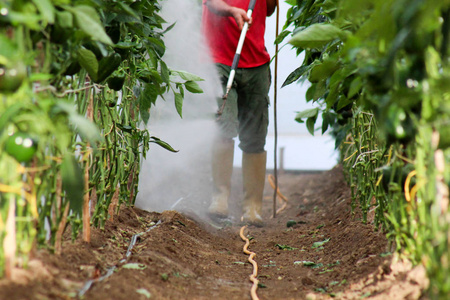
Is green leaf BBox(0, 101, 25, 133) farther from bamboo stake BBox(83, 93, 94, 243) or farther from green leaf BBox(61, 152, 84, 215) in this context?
bamboo stake BBox(83, 93, 94, 243)

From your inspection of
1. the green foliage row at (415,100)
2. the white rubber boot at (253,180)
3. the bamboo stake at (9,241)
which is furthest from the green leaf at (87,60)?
the white rubber boot at (253,180)

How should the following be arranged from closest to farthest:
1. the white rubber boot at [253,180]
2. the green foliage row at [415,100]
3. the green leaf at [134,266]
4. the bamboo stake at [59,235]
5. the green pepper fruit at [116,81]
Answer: the green foliage row at [415,100] → the bamboo stake at [59,235] → the green leaf at [134,266] → the green pepper fruit at [116,81] → the white rubber boot at [253,180]

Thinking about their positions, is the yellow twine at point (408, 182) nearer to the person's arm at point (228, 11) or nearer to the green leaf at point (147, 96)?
the green leaf at point (147, 96)

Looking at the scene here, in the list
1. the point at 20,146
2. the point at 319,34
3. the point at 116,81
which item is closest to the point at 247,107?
the point at 116,81

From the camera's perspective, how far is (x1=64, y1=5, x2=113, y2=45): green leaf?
3.26ft

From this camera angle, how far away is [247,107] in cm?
303

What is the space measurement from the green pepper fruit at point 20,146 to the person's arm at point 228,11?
1.84 meters

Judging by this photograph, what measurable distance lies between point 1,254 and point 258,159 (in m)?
2.19

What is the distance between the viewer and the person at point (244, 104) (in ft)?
9.64

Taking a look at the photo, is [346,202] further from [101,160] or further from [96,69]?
[96,69]

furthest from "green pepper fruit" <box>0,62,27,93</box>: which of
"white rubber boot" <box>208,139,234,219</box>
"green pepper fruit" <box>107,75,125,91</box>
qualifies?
"white rubber boot" <box>208,139,234,219</box>

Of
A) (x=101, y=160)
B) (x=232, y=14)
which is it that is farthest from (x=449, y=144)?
(x=232, y=14)

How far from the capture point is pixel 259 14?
3.01m

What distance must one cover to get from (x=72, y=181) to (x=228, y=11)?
180 centimetres
